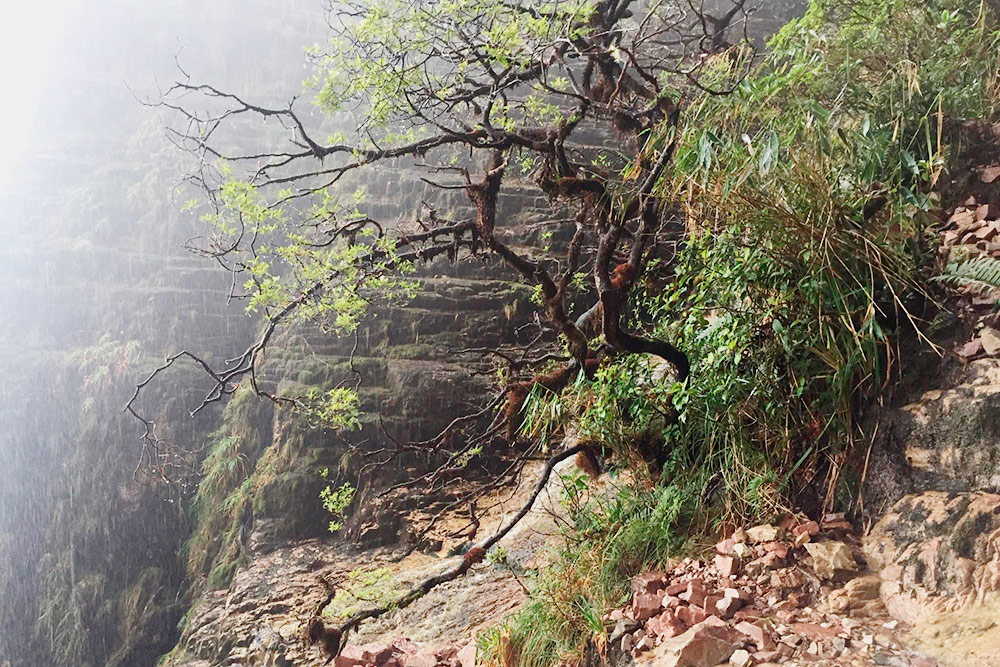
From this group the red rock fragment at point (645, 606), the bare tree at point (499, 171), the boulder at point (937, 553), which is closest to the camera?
the boulder at point (937, 553)

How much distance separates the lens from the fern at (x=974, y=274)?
1.85 m

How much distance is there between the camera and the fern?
1846mm

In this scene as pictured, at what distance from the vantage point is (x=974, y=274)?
190 centimetres

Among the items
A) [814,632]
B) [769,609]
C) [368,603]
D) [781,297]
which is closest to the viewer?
[814,632]

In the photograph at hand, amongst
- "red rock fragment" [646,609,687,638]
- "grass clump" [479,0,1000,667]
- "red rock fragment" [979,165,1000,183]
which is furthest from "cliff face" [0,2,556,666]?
"red rock fragment" [979,165,1000,183]

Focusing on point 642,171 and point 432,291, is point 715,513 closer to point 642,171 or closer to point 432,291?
point 642,171

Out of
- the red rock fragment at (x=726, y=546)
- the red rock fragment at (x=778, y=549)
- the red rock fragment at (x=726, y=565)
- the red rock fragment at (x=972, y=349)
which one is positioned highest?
the red rock fragment at (x=972, y=349)

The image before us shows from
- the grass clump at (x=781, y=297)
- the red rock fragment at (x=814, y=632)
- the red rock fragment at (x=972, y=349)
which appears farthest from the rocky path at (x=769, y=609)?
the red rock fragment at (x=972, y=349)

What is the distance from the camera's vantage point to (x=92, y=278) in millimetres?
11945

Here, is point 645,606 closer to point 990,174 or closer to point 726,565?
point 726,565

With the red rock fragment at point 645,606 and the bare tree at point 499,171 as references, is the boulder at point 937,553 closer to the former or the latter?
the red rock fragment at point 645,606

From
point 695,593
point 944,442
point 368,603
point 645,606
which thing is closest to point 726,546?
point 695,593

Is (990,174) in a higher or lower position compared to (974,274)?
higher

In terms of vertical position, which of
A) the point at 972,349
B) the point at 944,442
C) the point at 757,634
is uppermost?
the point at 972,349
